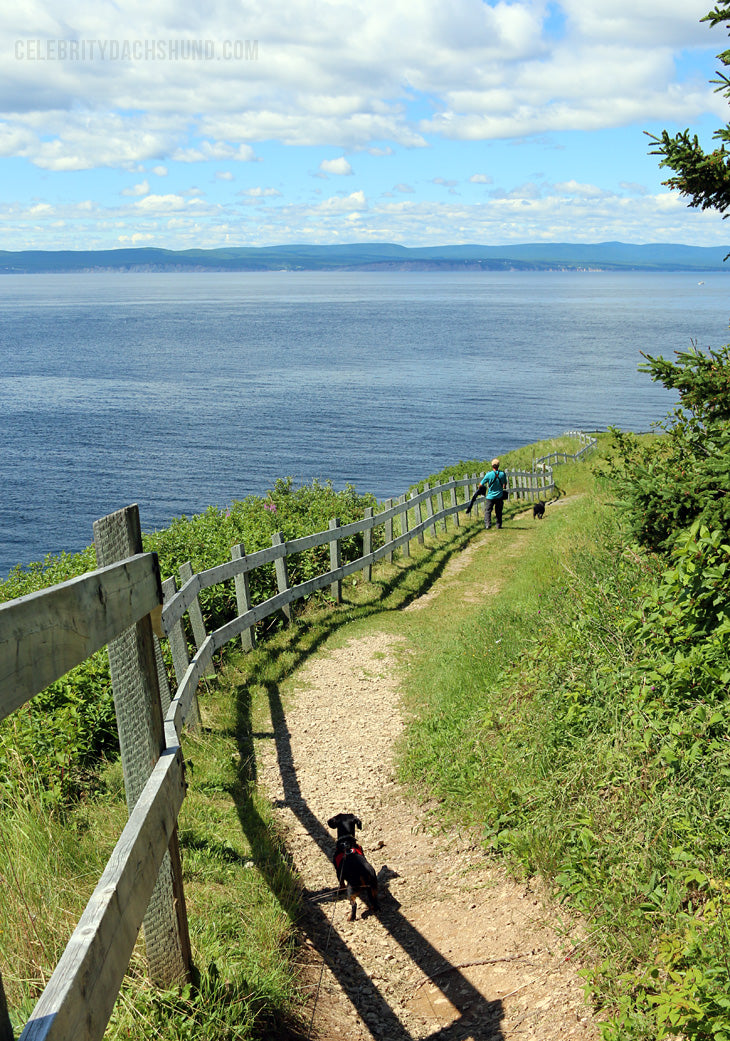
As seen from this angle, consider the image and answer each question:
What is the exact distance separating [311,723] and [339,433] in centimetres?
4911

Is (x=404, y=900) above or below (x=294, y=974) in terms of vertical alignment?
below

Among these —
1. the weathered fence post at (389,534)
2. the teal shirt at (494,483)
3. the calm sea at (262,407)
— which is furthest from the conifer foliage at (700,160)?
the calm sea at (262,407)

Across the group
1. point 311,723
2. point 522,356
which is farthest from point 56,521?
point 522,356

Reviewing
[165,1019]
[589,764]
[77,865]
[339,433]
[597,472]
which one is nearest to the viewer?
[165,1019]

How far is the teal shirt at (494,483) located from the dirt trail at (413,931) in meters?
13.5

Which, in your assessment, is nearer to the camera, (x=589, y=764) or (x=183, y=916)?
(x=183, y=916)

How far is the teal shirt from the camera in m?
20.6

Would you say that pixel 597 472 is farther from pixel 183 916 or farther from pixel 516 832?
pixel 183 916

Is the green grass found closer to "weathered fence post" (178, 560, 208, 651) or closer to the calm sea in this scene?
"weathered fence post" (178, 560, 208, 651)

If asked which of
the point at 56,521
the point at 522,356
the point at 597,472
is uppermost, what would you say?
the point at 522,356

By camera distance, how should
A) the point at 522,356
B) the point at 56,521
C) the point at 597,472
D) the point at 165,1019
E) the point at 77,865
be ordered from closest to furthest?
the point at 165,1019 → the point at 77,865 → the point at 597,472 → the point at 56,521 → the point at 522,356

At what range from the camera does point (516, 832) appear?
5.35 meters

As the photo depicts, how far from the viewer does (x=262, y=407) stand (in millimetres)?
66562

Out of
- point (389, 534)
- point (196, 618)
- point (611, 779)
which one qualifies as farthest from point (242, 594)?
point (389, 534)
